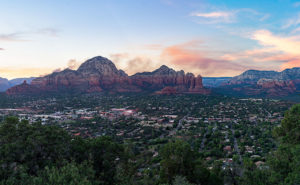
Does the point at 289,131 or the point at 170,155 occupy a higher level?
the point at 289,131

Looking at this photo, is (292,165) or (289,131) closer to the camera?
(292,165)

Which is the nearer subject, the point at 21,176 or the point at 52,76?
the point at 21,176

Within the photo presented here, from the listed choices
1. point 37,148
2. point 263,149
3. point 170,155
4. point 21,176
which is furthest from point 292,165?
point 263,149

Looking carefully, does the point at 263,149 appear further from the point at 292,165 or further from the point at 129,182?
the point at 129,182

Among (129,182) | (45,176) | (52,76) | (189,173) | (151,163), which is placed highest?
(52,76)

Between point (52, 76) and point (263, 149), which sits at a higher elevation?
point (52, 76)

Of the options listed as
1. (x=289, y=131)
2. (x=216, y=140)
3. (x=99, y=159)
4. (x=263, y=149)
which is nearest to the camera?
(x=99, y=159)

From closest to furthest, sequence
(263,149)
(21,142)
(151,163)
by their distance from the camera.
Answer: (21,142) → (151,163) → (263,149)

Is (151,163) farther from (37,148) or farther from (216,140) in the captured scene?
(37,148)

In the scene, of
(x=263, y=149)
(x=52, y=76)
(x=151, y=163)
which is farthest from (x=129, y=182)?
(x=52, y=76)
